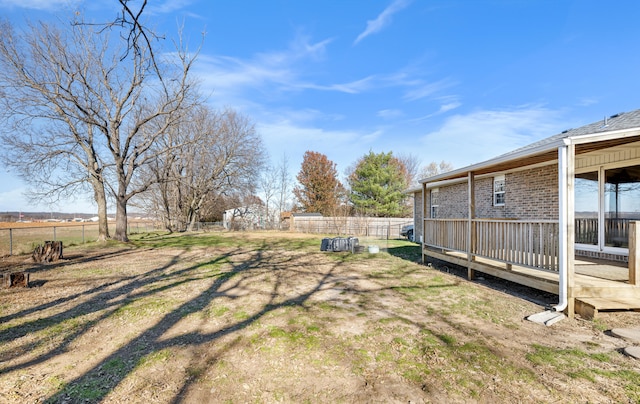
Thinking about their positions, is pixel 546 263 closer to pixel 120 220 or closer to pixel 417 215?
pixel 417 215

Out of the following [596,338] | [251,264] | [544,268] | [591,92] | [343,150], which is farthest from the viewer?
[343,150]

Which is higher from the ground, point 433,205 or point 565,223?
point 433,205

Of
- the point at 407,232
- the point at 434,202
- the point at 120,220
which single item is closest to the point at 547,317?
the point at 434,202

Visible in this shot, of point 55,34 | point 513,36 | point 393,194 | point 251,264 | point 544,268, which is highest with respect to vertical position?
point 55,34

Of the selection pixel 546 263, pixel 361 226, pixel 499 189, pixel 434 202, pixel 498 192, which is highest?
pixel 499 189

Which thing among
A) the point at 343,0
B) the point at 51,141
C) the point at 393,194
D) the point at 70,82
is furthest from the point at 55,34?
the point at 393,194

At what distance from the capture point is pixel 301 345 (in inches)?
141

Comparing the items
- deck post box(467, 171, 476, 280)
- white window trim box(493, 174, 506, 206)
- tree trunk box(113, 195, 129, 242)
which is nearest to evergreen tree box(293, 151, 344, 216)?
tree trunk box(113, 195, 129, 242)

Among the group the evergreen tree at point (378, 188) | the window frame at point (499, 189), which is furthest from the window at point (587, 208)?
the evergreen tree at point (378, 188)

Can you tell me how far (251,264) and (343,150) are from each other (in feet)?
95.7

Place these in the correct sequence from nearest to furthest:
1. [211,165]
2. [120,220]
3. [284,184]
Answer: [120,220]
[211,165]
[284,184]

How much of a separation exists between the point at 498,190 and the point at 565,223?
247 inches

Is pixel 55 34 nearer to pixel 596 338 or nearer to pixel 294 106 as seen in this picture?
pixel 294 106

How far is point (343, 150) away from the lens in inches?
1462
